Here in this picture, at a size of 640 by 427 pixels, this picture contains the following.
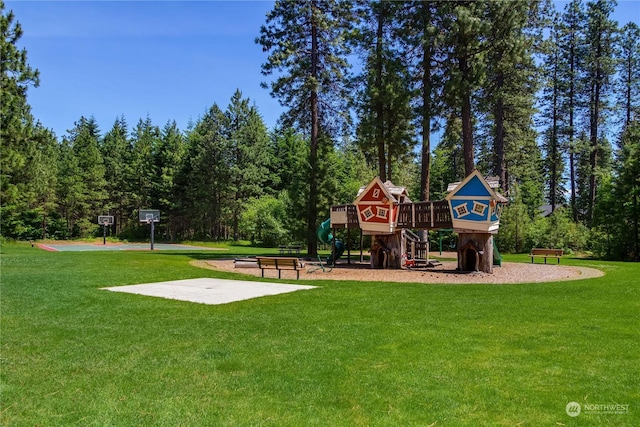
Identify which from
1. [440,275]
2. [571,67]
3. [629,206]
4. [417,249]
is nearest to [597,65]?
[571,67]

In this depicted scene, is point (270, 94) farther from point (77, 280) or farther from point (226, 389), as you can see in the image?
point (226, 389)

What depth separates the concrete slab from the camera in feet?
34.1

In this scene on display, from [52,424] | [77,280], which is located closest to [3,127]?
[77,280]

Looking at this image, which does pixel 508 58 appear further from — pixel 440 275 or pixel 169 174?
pixel 169 174

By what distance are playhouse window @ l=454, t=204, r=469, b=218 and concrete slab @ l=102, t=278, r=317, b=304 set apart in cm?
759

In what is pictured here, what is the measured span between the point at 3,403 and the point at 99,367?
45.3 inches

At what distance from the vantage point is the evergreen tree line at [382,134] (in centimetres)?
2158

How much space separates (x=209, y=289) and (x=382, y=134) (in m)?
14.8

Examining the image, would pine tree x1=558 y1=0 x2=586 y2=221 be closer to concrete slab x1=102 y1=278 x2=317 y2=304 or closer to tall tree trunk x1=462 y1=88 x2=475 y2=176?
tall tree trunk x1=462 y1=88 x2=475 y2=176

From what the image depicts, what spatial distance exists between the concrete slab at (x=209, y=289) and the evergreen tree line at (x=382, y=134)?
11.8 m

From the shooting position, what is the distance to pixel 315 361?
5727 millimetres

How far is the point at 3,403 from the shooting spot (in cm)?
437

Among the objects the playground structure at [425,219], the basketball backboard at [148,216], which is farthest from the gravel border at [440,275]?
the basketball backboard at [148,216]

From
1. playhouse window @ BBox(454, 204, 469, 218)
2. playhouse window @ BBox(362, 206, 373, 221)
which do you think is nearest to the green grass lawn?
playhouse window @ BBox(454, 204, 469, 218)
